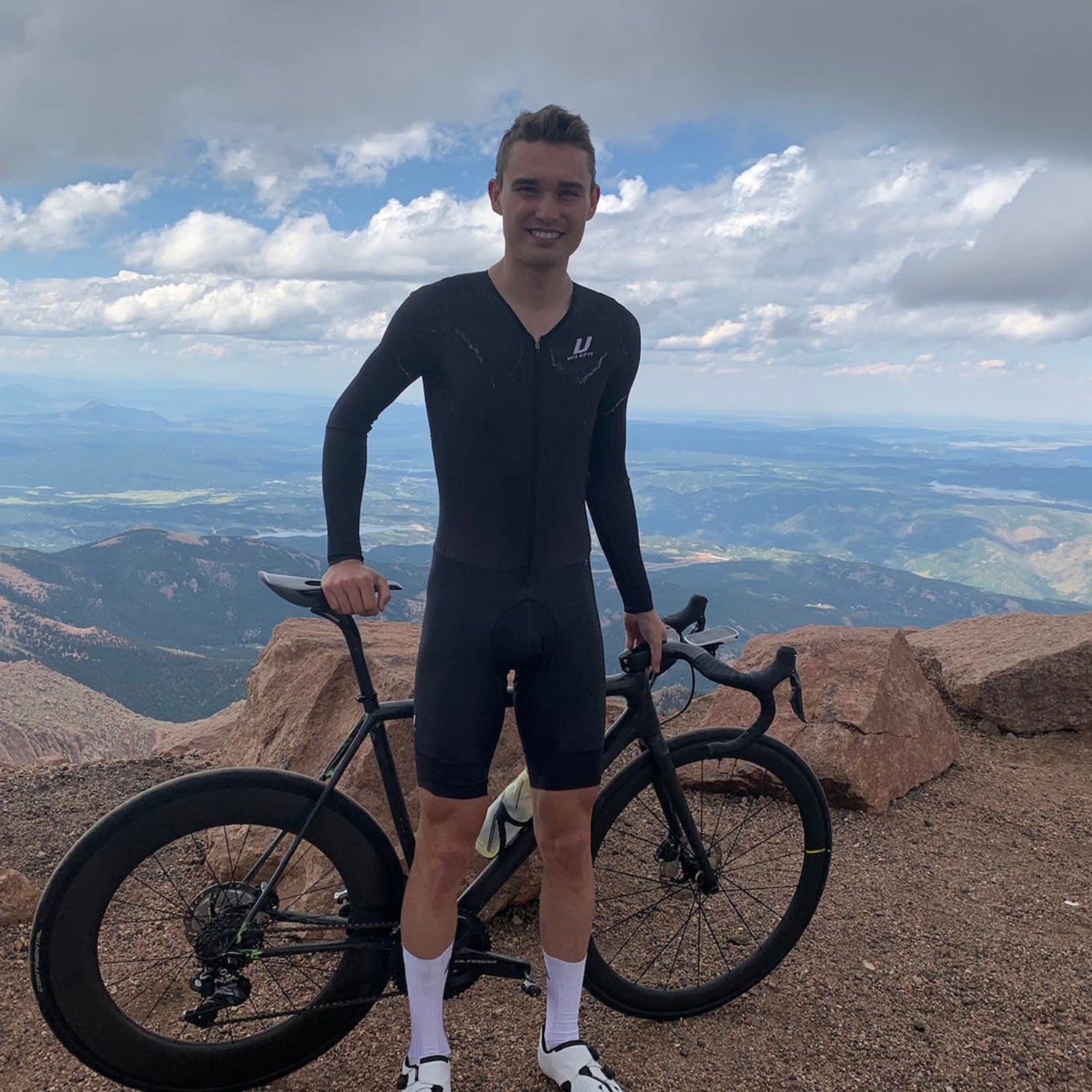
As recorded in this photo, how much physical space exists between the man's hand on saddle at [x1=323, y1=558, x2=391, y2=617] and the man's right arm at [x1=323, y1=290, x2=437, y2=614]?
0.01 meters

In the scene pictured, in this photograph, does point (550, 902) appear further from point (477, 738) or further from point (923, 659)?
point (923, 659)

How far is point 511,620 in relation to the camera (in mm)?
2658

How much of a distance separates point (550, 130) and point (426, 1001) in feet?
9.66

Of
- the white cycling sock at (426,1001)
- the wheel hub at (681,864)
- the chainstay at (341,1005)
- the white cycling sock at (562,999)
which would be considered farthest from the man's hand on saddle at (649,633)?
the chainstay at (341,1005)

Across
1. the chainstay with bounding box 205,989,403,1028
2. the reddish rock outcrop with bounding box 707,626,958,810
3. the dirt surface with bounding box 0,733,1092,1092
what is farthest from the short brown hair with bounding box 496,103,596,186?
the reddish rock outcrop with bounding box 707,626,958,810

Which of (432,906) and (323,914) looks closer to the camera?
(432,906)

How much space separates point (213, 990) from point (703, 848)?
75.0 inches

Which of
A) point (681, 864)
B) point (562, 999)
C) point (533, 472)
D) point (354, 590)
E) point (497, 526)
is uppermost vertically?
point (533, 472)

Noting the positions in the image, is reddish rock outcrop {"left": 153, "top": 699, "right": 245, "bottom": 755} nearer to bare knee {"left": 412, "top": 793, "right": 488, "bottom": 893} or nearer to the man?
bare knee {"left": 412, "top": 793, "right": 488, "bottom": 893}

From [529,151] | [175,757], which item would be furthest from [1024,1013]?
[175,757]

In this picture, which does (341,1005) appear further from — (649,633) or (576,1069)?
(649,633)

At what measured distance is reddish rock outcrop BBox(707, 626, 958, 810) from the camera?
226 inches

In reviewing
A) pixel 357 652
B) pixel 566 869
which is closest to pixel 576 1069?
pixel 566 869

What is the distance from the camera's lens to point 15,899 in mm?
3979
